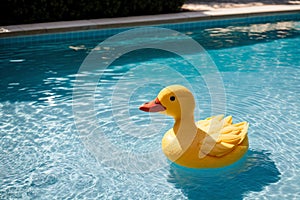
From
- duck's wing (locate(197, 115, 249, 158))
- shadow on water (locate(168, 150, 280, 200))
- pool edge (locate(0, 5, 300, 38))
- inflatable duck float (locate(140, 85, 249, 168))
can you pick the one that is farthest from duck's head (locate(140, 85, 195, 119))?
pool edge (locate(0, 5, 300, 38))

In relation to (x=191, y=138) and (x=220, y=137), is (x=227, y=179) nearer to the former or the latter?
(x=220, y=137)

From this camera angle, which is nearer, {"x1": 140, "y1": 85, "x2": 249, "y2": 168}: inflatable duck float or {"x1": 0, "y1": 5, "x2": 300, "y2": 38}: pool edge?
{"x1": 140, "y1": 85, "x2": 249, "y2": 168}: inflatable duck float

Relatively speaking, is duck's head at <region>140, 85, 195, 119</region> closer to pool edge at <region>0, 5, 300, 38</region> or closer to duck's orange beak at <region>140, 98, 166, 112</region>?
duck's orange beak at <region>140, 98, 166, 112</region>

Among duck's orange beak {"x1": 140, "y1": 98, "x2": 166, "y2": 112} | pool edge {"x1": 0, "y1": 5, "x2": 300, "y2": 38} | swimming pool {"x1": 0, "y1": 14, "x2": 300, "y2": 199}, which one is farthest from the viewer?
pool edge {"x1": 0, "y1": 5, "x2": 300, "y2": 38}

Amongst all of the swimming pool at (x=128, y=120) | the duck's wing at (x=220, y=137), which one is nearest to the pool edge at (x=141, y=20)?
the swimming pool at (x=128, y=120)

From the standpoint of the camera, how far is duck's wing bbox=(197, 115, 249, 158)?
13.9 ft

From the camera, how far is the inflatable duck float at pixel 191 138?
4.12 meters

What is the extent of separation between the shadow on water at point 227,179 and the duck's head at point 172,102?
2.10 feet

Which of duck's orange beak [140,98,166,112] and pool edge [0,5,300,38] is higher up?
pool edge [0,5,300,38]

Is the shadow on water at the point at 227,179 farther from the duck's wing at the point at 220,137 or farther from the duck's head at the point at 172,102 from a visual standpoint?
the duck's head at the point at 172,102

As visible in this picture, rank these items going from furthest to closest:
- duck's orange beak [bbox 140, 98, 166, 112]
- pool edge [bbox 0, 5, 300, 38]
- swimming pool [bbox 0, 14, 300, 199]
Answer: pool edge [bbox 0, 5, 300, 38] → swimming pool [bbox 0, 14, 300, 199] → duck's orange beak [bbox 140, 98, 166, 112]

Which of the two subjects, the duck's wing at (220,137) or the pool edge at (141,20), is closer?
the duck's wing at (220,137)

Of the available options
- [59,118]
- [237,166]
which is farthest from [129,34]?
[237,166]

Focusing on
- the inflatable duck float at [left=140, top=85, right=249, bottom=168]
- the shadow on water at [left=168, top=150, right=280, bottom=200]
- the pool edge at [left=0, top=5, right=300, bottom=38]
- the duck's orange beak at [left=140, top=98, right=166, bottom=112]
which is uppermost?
the pool edge at [left=0, top=5, right=300, bottom=38]
